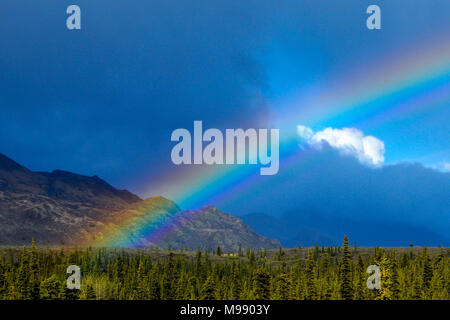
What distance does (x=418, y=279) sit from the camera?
179000mm

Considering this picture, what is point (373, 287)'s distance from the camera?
143000 mm

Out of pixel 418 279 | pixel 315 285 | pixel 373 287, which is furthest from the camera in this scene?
pixel 418 279
